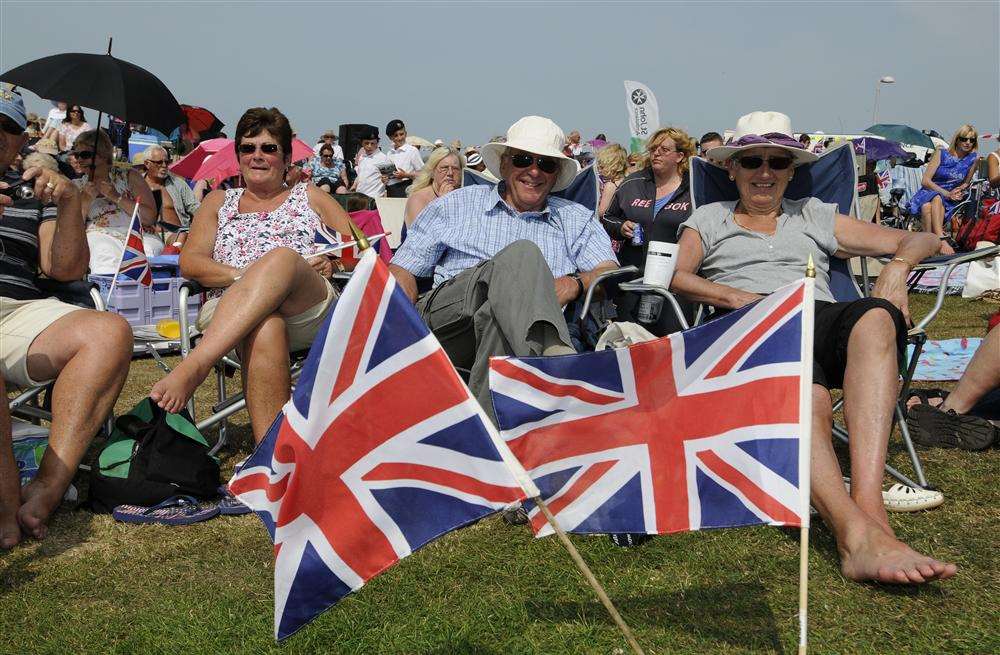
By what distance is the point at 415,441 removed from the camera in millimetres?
1940

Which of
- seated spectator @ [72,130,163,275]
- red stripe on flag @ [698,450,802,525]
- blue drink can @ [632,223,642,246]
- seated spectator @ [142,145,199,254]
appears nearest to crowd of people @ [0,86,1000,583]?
red stripe on flag @ [698,450,802,525]

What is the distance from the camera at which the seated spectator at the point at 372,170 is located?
1403 centimetres

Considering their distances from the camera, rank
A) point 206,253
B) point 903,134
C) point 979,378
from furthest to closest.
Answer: point 903,134 < point 979,378 < point 206,253

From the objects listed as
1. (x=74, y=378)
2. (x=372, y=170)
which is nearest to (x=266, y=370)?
(x=74, y=378)

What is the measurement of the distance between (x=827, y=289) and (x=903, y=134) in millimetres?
20943

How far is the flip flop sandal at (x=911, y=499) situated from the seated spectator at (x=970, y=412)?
940mm

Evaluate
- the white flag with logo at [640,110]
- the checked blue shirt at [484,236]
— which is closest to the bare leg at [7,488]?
the checked blue shirt at [484,236]

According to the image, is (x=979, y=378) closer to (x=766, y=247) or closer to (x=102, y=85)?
(x=766, y=247)

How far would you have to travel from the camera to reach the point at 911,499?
3305mm

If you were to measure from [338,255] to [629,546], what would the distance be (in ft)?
6.48

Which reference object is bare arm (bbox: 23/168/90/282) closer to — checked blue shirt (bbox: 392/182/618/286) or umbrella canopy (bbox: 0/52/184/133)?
checked blue shirt (bbox: 392/182/618/286)

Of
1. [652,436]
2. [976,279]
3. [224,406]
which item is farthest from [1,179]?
[976,279]

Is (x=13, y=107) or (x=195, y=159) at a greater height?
(x=13, y=107)

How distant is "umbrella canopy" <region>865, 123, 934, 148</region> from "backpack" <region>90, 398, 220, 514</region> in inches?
864
